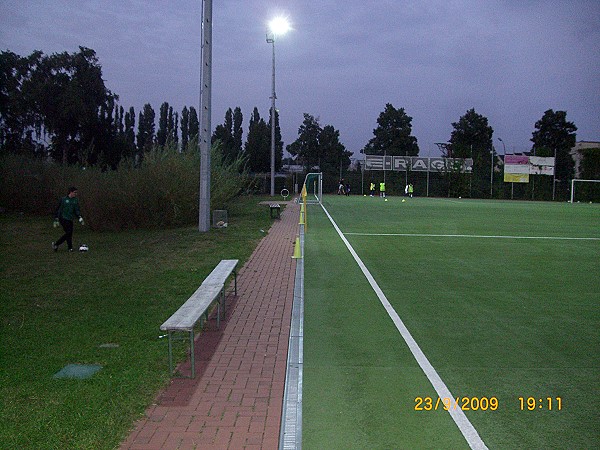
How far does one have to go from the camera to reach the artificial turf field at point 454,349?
4.77m

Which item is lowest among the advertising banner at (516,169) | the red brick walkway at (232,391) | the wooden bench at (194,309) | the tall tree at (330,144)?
the red brick walkway at (232,391)

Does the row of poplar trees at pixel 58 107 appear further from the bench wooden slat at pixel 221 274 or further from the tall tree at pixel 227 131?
the bench wooden slat at pixel 221 274

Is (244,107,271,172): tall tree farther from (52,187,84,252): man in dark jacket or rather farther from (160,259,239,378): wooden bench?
(160,259,239,378): wooden bench

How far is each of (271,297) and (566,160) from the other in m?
59.3

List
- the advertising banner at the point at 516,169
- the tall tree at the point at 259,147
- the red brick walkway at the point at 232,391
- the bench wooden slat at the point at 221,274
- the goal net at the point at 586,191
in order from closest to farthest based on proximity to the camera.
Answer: the red brick walkway at the point at 232,391, the bench wooden slat at the point at 221,274, the goal net at the point at 586,191, the advertising banner at the point at 516,169, the tall tree at the point at 259,147

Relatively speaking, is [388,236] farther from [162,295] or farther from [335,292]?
[162,295]

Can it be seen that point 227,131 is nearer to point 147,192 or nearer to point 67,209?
point 147,192

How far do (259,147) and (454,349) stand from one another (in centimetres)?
6880

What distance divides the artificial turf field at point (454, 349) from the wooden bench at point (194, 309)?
120 centimetres

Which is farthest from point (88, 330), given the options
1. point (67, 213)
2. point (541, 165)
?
point (541, 165)

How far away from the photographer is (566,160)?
61750 millimetres

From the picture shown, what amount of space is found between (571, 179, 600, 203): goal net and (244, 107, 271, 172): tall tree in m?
34.7

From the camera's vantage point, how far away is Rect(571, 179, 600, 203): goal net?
58.8 metres
